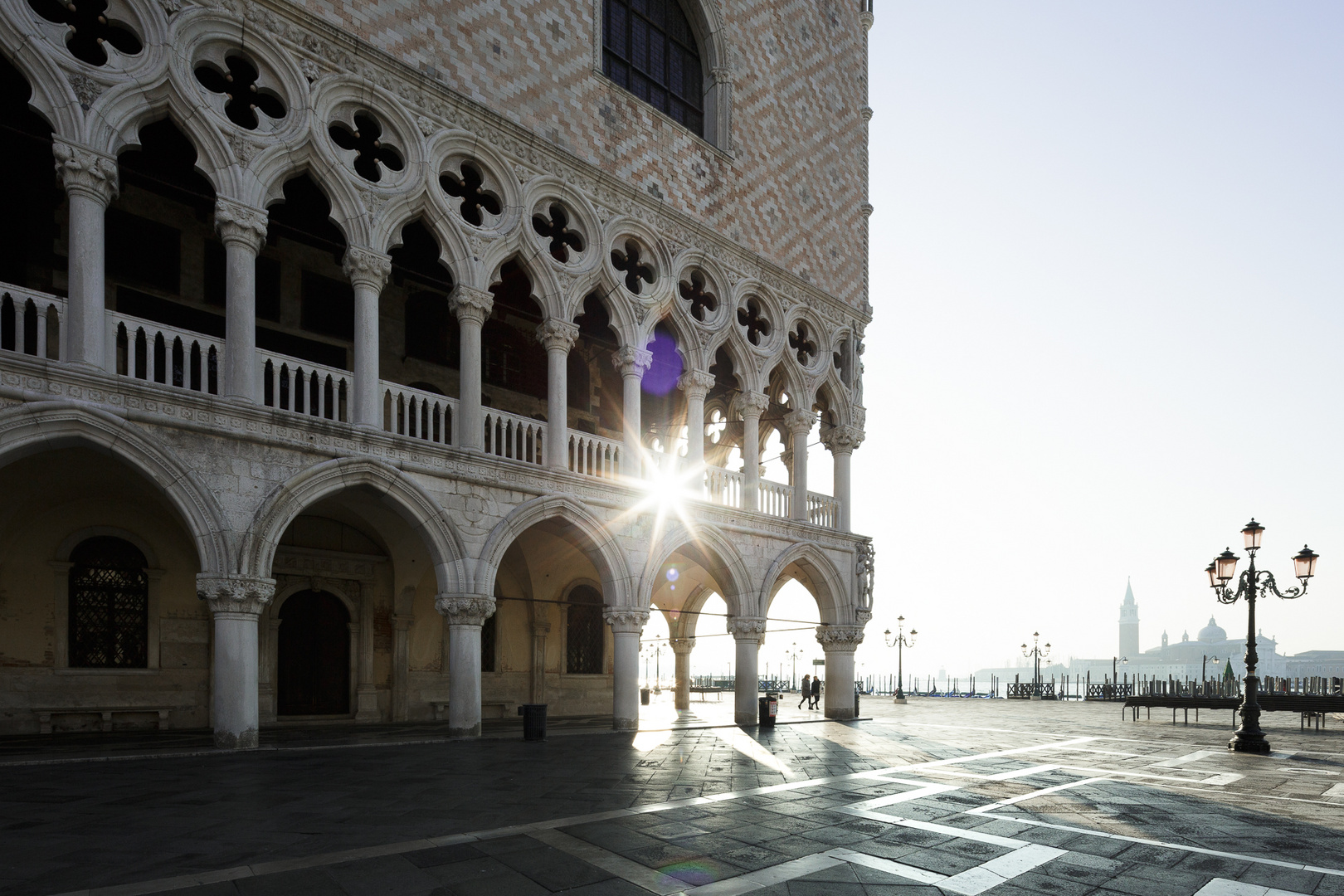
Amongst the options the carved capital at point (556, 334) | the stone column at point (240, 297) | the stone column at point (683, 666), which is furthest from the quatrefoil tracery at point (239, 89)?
the stone column at point (683, 666)

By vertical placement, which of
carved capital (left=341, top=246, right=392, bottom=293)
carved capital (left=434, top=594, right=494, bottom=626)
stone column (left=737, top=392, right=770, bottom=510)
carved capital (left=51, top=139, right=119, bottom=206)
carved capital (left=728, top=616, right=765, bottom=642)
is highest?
carved capital (left=51, top=139, right=119, bottom=206)

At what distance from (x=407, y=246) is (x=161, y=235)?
3763 mm

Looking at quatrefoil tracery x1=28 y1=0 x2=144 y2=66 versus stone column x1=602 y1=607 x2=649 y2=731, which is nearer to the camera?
quatrefoil tracery x1=28 y1=0 x2=144 y2=66

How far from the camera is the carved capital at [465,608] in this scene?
12.8 m

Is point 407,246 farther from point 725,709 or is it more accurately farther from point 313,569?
point 725,709

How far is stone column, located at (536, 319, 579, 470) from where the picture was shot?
14.4m

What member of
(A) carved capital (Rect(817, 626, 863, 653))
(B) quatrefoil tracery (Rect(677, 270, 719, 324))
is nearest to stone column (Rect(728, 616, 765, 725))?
(A) carved capital (Rect(817, 626, 863, 653))

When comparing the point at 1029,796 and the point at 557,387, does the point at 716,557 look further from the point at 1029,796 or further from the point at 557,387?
the point at 1029,796

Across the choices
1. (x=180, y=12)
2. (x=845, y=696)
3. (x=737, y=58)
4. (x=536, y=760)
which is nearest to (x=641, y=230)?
(x=737, y=58)

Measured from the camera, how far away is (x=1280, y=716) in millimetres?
23969

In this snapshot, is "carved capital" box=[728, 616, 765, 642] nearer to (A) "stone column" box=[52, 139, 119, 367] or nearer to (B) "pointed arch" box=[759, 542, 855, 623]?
(B) "pointed arch" box=[759, 542, 855, 623]

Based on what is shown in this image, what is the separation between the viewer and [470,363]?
44.4 feet

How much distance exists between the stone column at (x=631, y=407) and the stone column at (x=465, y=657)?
379 centimetres

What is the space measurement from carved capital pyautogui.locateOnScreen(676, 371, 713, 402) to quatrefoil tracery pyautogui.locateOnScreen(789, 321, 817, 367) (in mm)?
3149
